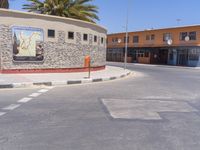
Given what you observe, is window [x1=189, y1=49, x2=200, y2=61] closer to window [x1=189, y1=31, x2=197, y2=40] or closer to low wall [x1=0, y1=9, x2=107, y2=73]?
window [x1=189, y1=31, x2=197, y2=40]

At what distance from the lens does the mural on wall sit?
18.3 metres

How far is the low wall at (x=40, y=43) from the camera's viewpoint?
17969 mm

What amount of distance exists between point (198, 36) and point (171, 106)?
1427 inches

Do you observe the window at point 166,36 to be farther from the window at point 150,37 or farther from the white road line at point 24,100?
the white road line at point 24,100

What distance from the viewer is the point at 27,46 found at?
61.8 ft

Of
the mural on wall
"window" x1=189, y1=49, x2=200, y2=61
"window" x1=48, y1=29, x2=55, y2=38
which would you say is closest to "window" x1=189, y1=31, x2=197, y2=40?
"window" x1=189, y1=49, x2=200, y2=61

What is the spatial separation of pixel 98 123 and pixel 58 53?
46.1ft

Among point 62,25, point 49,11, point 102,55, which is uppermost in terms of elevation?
point 49,11

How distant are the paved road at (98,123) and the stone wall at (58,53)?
7.82 m

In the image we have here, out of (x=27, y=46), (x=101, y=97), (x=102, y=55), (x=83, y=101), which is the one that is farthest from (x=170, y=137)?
(x=102, y=55)

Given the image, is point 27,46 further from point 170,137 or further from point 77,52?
point 170,137

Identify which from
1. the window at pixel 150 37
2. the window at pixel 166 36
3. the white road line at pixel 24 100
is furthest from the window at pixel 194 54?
the white road line at pixel 24 100

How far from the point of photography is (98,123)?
6.95m

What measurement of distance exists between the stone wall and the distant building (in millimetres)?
24051
